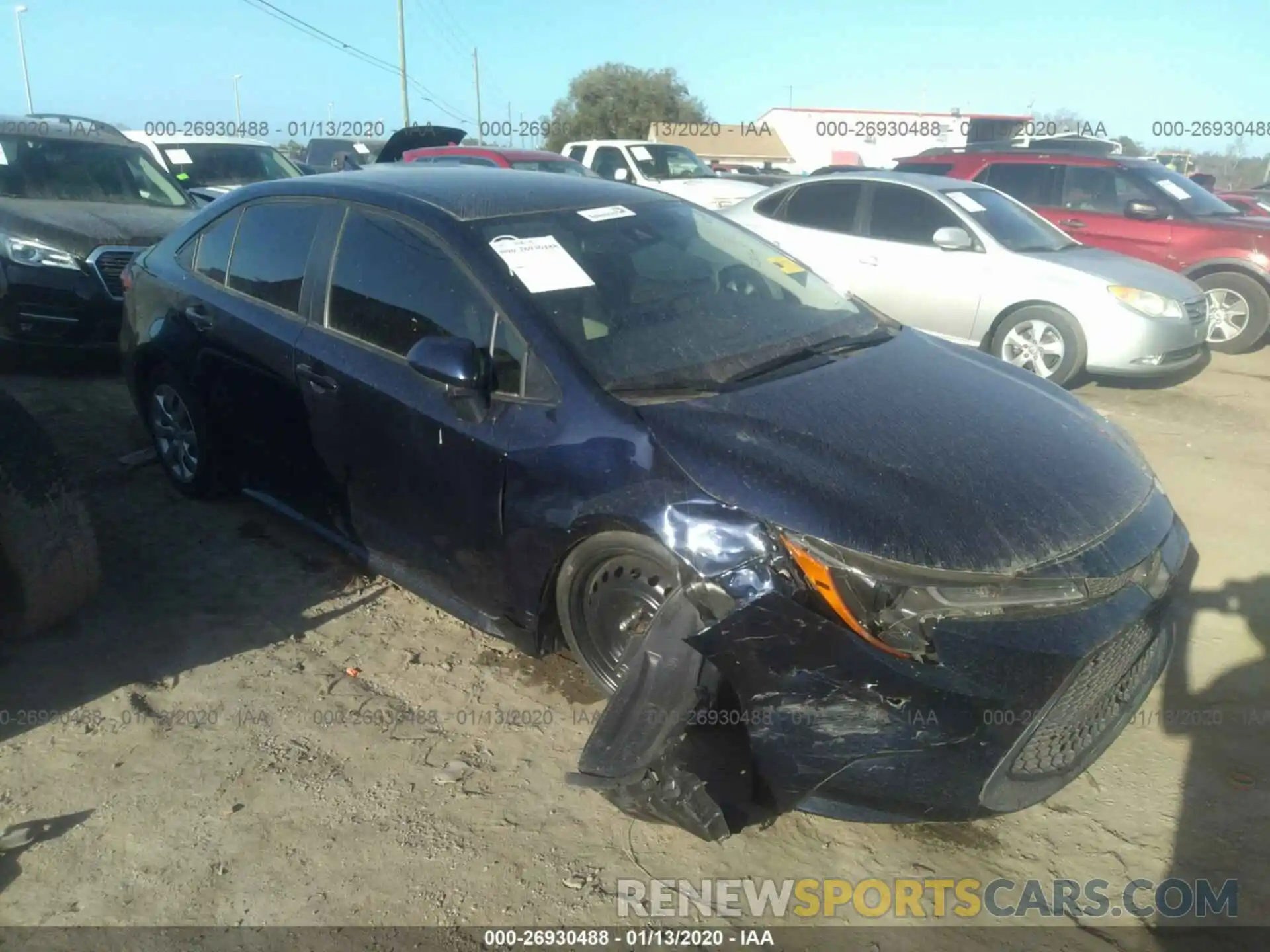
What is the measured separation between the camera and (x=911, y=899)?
2.51 metres

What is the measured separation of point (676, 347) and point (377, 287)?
1150 millimetres

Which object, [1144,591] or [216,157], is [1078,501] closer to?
[1144,591]

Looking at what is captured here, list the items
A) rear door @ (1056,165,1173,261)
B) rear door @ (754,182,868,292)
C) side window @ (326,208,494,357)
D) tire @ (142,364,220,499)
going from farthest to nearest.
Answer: rear door @ (1056,165,1173,261), rear door @ (754,182,868,292), tire @ (142,364,220,499), side window @ (326,208,494,357)

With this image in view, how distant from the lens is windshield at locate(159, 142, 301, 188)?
10867 millimetres

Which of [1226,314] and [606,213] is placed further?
[1226,314]

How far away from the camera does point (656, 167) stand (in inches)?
567

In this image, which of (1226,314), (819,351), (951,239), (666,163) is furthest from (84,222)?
(1226,314)

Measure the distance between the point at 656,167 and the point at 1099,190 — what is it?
22.6 feet

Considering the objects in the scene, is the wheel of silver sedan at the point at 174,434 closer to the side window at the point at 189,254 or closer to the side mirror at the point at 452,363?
the side window at the point at 189,254

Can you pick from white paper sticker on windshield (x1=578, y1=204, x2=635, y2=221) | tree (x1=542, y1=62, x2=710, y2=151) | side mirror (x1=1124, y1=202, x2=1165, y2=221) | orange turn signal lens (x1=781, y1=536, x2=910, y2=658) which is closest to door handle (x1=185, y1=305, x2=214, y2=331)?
white paper sticker on windshield (x1=578, y1=204, x2=635, y2=221)

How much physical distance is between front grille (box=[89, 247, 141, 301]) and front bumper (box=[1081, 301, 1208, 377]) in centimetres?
677

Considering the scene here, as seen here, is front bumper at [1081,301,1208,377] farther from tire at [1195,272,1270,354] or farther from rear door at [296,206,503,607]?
rear door at [296,206,503,607]

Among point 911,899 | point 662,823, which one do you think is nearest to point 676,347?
point 662,823

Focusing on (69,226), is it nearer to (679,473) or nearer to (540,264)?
(540,264)
